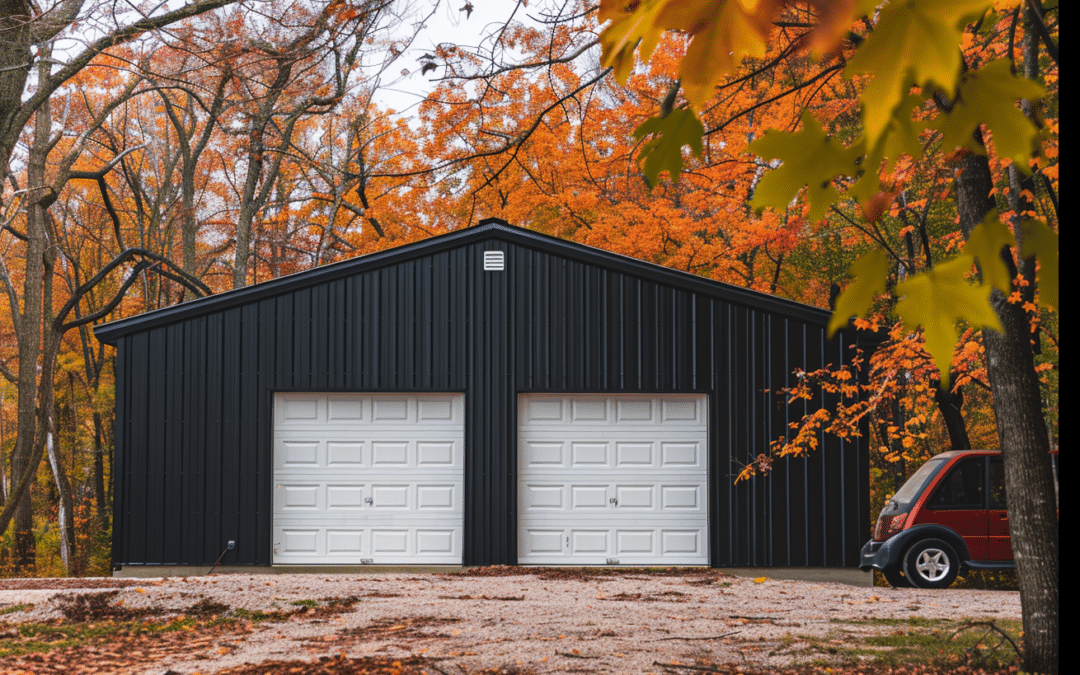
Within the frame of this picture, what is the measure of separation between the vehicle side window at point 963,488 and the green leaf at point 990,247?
404 inches

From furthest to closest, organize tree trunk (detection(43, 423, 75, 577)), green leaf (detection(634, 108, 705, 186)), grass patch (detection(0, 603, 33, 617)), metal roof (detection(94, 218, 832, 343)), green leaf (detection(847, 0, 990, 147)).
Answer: tree trunk (detection(43, 423, 75, 577)) < metal roof (detection(94, 218, 832, 343)) < grass patch (detection(0, 603, 33, 617)) < green leaf (detection(634, 108, 705, 186)) < green leaf (detection(847, 0, 990, 147))

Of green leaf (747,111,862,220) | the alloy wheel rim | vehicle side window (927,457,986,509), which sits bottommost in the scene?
the alloy wheel rim

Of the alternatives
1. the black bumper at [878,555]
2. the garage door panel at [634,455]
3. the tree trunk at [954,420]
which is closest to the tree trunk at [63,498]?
the garage door panel at [634,455]

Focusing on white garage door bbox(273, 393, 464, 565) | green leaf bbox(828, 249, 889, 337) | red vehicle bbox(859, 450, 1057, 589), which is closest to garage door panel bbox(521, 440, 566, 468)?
white garage door bbox(273, 393, 464, 565)

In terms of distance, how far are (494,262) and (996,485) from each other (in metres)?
7.19

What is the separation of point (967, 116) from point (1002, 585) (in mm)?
15909

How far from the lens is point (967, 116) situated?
46.6 inches

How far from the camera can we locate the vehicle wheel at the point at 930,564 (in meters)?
10.5

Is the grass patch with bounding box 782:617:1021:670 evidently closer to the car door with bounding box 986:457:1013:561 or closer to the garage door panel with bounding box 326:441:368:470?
the car door with bounding box 986:457:1013:561

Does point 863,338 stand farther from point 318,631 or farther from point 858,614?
point 318,631

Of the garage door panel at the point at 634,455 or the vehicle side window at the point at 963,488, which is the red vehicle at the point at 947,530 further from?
the garage door panel at the point at 634,455

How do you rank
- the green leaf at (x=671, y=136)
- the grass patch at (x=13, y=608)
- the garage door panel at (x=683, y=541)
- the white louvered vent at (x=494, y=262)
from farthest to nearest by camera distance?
the white louvered vent at (x=494, y=262), the garage door panel at (x=683, y=541), the grass patch at (x=13, y=608), the green leaf at (x=671, y=136)

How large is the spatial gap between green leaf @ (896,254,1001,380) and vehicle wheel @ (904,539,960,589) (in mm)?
→ 10513

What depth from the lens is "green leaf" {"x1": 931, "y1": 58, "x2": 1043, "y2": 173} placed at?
3.61 ft
